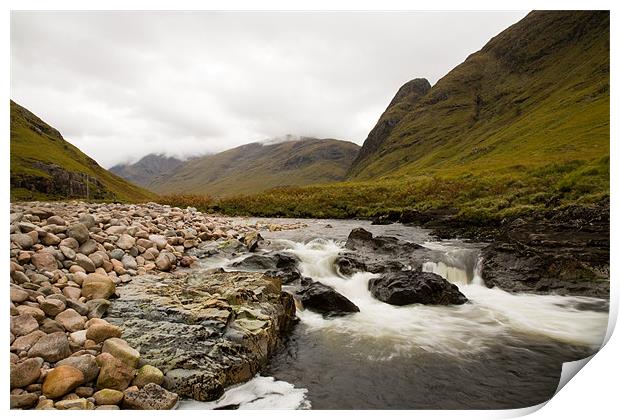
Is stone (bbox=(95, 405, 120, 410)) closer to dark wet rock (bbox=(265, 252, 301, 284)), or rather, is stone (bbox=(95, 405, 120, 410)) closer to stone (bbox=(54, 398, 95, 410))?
stone (bbox=(54, 398, 95, 410))

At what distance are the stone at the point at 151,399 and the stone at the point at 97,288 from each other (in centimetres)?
217

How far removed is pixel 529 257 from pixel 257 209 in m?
23.2

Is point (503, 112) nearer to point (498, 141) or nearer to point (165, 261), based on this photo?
point (498, 141)

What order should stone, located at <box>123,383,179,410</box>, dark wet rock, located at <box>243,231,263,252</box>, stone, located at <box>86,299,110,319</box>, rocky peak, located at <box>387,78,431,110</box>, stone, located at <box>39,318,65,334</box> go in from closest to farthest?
stone, located at <box>123,383,179,410</box> → stone, located at <box>39,318,65,334</box> → stone, located at <box>86,299,110,319</box> → dark wet rock, located at <box>243,231,263,252</box> → rocky peak, located at <box>387,78,431,110</box>

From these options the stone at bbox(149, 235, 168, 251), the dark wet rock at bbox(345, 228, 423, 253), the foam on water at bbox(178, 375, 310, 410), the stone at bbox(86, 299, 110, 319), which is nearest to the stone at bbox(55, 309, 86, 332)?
the stone at bbox(86, 299, 110, 319)

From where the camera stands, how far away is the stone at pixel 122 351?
13.8 ft

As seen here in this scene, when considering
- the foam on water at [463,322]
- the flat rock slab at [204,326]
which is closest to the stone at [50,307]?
the flat rock slab at [204,326]

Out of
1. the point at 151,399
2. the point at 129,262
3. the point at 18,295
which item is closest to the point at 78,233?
the point at 129,262

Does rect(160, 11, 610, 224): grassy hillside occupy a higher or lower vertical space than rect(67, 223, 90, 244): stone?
higher

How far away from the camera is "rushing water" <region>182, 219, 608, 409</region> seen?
4.66 m

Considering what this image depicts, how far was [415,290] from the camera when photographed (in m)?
8.10

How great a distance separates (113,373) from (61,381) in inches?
18.7

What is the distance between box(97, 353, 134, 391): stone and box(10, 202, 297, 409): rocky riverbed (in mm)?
10
